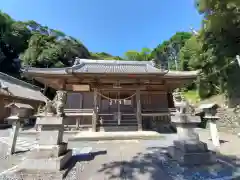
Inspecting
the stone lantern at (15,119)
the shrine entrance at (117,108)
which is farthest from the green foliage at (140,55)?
the stone lantern at (15,119)

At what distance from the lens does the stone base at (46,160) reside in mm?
3400

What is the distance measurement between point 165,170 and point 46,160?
298cm

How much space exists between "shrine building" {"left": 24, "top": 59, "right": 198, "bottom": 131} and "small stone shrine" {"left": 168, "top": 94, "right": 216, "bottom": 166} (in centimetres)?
434

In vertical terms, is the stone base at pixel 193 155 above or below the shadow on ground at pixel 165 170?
above

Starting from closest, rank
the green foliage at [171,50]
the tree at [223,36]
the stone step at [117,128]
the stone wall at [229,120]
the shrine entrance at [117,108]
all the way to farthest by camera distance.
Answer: the tree at [223,36] < the stone step at [117,128] < the stone wall at [229,120] < the shrine entrance at [117,108] < the green foliage at [171,50]

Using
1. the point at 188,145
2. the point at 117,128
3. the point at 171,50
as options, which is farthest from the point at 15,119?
the point at 171,50

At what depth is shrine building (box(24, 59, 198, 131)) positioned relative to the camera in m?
8.47

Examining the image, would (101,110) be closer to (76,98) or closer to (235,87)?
(76,98)

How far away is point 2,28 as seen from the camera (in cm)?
2695

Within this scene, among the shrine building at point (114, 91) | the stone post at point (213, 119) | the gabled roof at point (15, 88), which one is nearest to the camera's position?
the stone post at point (213, 119)

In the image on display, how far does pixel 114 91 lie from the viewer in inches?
437

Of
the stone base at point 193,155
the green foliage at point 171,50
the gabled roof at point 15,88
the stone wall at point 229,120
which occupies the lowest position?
the stone base at point 193,155

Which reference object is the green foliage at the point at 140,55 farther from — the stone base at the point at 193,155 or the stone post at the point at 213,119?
the stone base at the point at 193,155

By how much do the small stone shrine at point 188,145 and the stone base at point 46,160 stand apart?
10.6 ft
